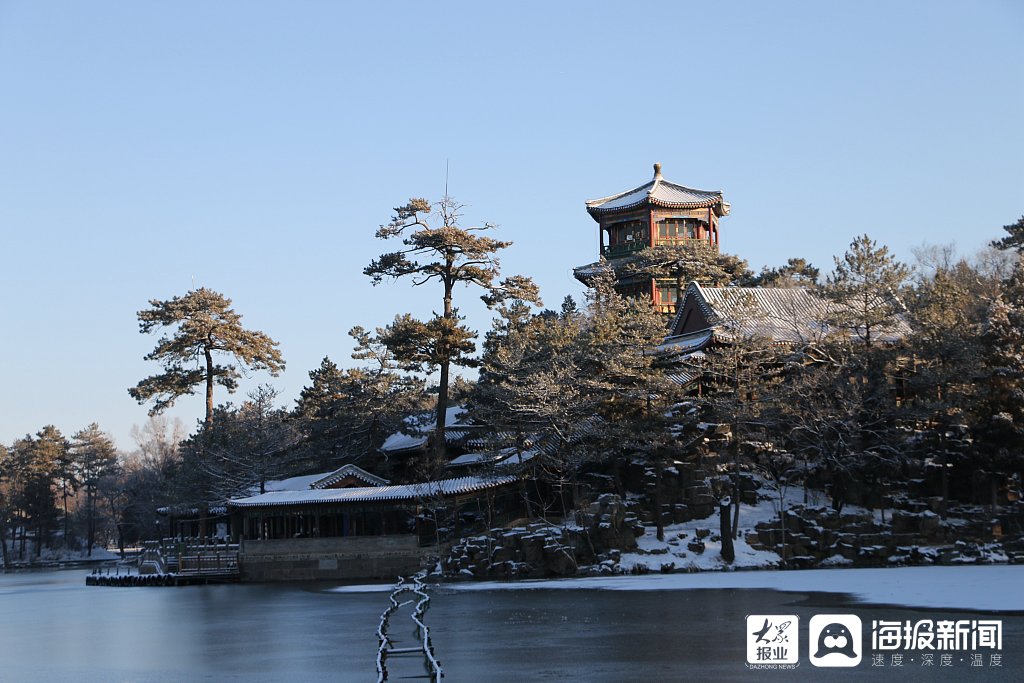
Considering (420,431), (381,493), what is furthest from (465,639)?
(420,431)

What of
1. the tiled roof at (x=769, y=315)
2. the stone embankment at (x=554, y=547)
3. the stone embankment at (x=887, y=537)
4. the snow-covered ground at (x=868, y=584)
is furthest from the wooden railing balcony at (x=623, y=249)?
the snow-covered ground at (x=868, y=584)

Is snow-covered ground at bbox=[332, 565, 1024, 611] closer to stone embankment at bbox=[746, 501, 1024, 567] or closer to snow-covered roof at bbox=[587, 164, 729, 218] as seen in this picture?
stone embankment at bbox=[746, 501, 1024, 567]

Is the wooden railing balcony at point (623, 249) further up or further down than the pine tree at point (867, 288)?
further up

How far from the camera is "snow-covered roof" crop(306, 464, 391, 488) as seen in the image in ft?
146

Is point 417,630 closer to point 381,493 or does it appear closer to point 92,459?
point 381,493

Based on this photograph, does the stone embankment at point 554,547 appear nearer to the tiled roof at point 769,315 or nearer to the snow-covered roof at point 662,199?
the tiled roof at point 769,315

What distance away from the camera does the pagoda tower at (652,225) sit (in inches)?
2276

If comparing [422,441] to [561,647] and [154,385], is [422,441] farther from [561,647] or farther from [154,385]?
[561,647]

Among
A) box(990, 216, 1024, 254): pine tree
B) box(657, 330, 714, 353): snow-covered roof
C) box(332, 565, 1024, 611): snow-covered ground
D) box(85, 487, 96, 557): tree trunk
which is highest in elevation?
box(990, 216, 1024, 254): pine tree

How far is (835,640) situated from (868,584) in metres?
10.6

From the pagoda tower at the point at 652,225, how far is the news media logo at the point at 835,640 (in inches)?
1504

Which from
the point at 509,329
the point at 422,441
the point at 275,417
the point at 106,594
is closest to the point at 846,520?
the point at 509,329

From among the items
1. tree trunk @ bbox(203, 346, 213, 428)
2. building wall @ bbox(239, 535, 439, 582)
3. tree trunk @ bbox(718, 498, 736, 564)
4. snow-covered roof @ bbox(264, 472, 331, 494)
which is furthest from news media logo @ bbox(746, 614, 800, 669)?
tree trunk @ bbox(203, 346, 213, 428)

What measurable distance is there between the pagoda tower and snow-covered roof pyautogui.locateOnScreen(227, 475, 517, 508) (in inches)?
726
